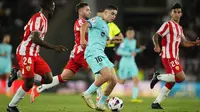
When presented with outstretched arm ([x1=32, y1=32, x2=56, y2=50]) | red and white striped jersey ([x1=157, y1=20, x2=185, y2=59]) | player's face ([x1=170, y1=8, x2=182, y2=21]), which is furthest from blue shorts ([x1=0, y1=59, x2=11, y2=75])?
outstretched arm ([x1=32, y1=32, x2=56, y2=50])

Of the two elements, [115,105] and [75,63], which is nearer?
[115,105]

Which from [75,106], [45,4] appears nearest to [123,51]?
[75,106]

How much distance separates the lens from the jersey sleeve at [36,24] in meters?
10.8

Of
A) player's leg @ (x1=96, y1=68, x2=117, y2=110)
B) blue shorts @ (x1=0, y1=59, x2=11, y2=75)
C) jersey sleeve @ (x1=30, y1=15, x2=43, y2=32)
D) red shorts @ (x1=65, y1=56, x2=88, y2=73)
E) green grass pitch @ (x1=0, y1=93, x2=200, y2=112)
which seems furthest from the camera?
blue shorts @ (x1=0, y1=59, x2=11, y2=75)

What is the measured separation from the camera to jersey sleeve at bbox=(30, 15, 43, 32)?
35.6 ft

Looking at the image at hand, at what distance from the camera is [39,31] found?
10.8 m

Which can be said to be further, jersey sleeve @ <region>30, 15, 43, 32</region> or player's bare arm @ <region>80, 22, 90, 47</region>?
player's bare arm @ <region>80, 22, 90, 47</region>

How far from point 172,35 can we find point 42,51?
1562 cm

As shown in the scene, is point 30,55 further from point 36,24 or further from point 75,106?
point 75,106

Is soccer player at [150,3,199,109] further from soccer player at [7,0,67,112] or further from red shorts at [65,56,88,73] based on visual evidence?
soccer player at [7,0,67,112]

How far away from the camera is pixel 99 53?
37.6 feet

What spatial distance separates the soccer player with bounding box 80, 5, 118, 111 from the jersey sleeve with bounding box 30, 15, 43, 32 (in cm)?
92

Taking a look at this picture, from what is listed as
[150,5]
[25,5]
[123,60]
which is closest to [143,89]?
[123,60]

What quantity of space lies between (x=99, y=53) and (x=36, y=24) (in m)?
1.50
